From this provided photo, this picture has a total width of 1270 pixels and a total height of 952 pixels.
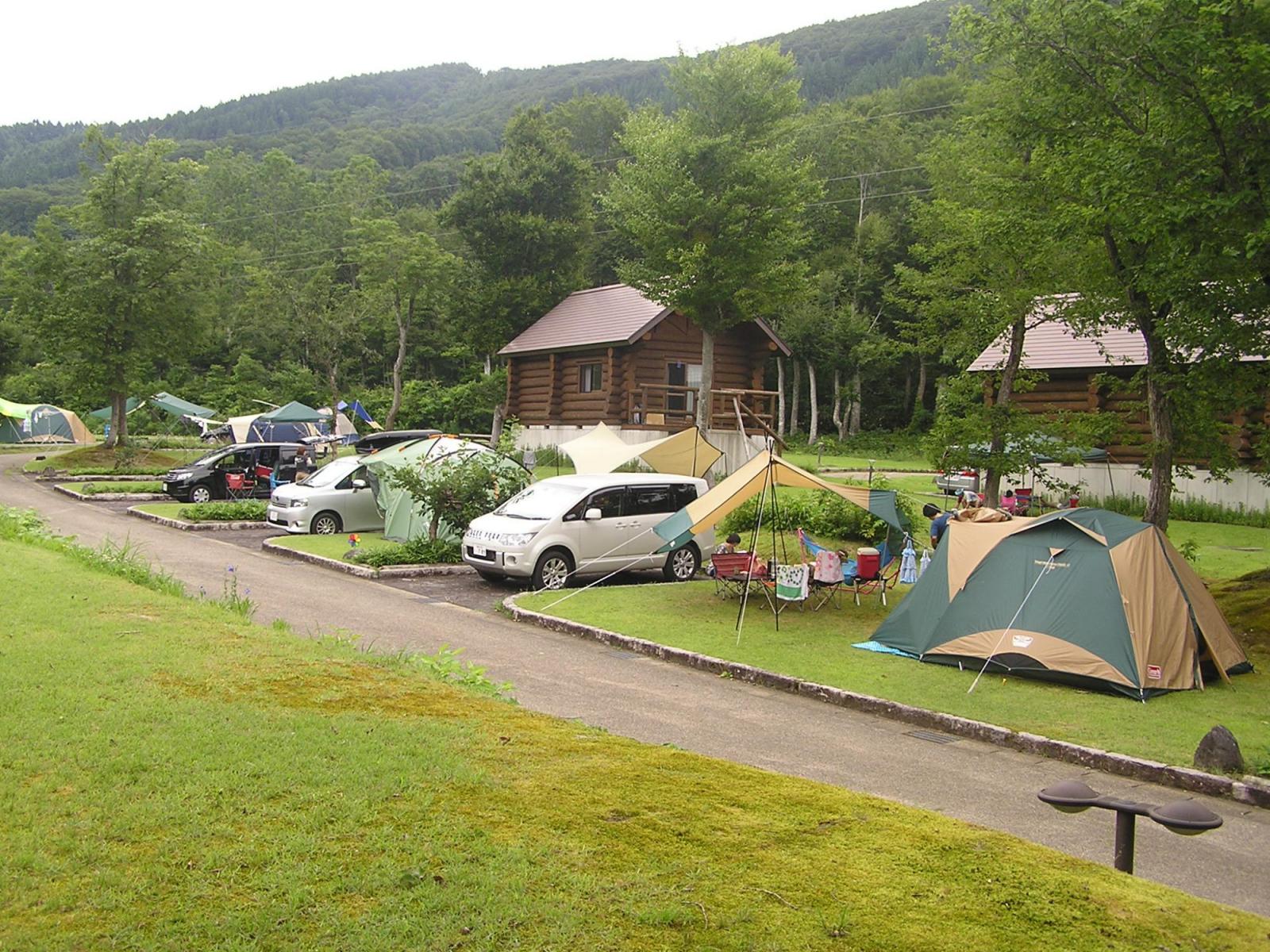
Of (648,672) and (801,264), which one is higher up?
(801,264)

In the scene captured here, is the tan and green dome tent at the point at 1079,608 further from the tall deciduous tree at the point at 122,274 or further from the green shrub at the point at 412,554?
the tall deciduous tree at the point at 122,274

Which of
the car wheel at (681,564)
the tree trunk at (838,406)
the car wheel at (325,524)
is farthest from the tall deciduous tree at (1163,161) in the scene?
the tree trunk at (838,406)

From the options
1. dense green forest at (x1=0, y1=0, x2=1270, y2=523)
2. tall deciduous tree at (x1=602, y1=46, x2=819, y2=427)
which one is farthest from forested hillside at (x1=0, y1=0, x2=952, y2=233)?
tall deciduous tree at (x1=602, y1=46, x2=819, y2=427)

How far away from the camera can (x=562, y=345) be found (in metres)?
37.7

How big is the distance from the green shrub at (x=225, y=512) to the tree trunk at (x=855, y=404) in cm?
3165

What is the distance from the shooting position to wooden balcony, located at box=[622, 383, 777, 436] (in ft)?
110

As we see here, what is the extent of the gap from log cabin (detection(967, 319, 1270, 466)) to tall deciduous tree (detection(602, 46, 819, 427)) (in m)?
6.72

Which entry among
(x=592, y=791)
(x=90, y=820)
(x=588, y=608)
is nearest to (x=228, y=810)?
(x=90, y=820)

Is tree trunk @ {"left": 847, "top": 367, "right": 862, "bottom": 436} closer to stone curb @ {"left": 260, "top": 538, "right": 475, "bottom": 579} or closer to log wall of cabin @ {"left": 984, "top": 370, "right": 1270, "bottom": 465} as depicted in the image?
log wall of cabin @ {"left": 984, "top": 370, "right": 1270, "bottom": 465}

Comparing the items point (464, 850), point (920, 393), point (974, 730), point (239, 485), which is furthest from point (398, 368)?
point (464, 850)

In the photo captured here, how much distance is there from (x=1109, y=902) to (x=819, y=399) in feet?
166

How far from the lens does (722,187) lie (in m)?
29.6

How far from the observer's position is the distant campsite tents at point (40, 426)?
55125 mm

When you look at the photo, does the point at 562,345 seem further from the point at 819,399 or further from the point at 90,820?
the point at 90,820
